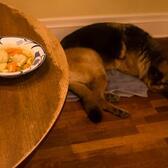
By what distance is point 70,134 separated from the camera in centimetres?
185

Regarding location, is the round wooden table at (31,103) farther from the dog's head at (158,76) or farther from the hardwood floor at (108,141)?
the dog's head at (158,76)

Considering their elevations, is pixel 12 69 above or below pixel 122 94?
above

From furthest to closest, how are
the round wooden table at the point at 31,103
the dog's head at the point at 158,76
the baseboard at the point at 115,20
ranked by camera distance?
1. the baseboard at the point at 115,20
2. the dog's head at the point at 158,76
3. the round wooden table at the point at 31,103

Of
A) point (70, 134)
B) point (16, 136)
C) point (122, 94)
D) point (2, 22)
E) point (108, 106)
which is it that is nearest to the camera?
point (16, 136)

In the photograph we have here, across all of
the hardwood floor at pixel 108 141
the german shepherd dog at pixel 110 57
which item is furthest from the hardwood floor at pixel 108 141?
the german shepherd dog at pixel 110 57

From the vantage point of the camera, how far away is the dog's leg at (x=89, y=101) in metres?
1.91

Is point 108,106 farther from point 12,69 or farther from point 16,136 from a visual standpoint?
point 16,136

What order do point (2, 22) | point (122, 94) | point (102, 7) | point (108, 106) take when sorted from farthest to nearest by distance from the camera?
point (102, 7) → point (122, 94) → point (108, 106) → point (2, 22)

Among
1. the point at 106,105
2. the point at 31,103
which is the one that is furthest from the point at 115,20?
the point at 31,103

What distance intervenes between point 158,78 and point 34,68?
144 centimetres

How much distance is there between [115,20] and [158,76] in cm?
57

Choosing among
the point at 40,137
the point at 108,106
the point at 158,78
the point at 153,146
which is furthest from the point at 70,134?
the point at 40,137

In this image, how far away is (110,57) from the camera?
228 cm

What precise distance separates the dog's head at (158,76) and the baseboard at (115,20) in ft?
1.49
